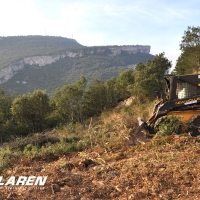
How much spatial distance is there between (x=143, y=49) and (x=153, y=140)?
12937 cm

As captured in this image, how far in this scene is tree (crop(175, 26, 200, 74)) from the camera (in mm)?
23531

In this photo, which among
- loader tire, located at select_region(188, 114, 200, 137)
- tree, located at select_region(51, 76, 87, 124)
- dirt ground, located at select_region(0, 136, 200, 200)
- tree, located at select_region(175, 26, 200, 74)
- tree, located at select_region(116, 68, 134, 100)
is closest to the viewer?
dirt ground, located at select_region(0, 136, 200, 200)

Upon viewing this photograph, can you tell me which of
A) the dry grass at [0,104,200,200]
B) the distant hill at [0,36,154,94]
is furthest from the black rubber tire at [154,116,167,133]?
the distant hill at [0,36,154,94]

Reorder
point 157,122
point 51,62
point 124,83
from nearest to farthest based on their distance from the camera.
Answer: point 157,122, point 124,83, point 51,62

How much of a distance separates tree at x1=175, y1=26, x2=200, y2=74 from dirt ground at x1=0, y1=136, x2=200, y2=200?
703 inches

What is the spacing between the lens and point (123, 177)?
549 cm

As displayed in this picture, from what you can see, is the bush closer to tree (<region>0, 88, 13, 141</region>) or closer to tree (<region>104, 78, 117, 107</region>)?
tree (<region>0, 88, 13, 141</region>)

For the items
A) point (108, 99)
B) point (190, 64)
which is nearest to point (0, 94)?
point (108, 99)

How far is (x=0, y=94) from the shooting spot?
3275 centimetres

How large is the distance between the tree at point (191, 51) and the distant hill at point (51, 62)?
59184 millimetres

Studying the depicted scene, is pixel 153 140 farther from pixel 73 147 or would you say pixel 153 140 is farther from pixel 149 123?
pixel 73 147

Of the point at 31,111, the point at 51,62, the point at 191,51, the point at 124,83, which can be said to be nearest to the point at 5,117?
the point at 31,111

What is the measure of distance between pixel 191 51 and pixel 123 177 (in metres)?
20.9

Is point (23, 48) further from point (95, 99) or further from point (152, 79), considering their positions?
point (152, 79)
